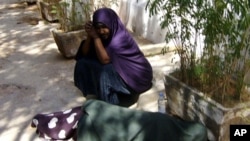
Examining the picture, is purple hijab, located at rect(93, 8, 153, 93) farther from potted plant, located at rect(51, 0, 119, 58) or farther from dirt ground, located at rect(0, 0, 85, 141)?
potted plant, located at rect(51, 0, 119, 58)

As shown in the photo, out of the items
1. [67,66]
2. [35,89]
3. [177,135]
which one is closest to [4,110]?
[35,89]

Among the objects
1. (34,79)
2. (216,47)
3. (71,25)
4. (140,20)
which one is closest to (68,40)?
(71,25)

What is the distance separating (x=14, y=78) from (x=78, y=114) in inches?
63.5

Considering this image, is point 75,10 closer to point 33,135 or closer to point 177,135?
point 33,135

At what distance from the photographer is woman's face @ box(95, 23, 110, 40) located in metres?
3.39

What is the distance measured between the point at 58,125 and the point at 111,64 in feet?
2.42

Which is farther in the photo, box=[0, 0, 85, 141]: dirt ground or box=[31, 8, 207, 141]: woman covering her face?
box=[0, 0, 85, 141]: dirt ground

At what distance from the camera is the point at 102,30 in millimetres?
3408

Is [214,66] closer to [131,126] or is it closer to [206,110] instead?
[206,110]

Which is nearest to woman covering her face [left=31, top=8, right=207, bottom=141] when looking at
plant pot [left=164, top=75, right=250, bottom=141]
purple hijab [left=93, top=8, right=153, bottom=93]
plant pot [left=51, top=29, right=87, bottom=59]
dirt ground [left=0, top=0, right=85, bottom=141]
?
purple hijab [left=93, top=8, right=153, bottom=93]

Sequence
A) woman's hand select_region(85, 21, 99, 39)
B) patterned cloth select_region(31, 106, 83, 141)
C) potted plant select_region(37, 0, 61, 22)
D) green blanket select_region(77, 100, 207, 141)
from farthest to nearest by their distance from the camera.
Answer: potted plant select_region(37, 0, 61, 22) < woman's hand select_region(85, 21, 99, 39) < patterned cloth select_region(31, 106, 83, 141) < green blanket select_region(77, 100, 207, 141)

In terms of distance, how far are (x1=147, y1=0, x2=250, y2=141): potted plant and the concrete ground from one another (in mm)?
630

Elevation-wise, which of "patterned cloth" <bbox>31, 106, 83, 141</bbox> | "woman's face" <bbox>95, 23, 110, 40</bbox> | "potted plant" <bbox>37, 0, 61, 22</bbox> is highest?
"potted plant" <bbox>37, 0, 61, 22</bbox>

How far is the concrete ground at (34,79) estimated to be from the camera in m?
A: 3.49
